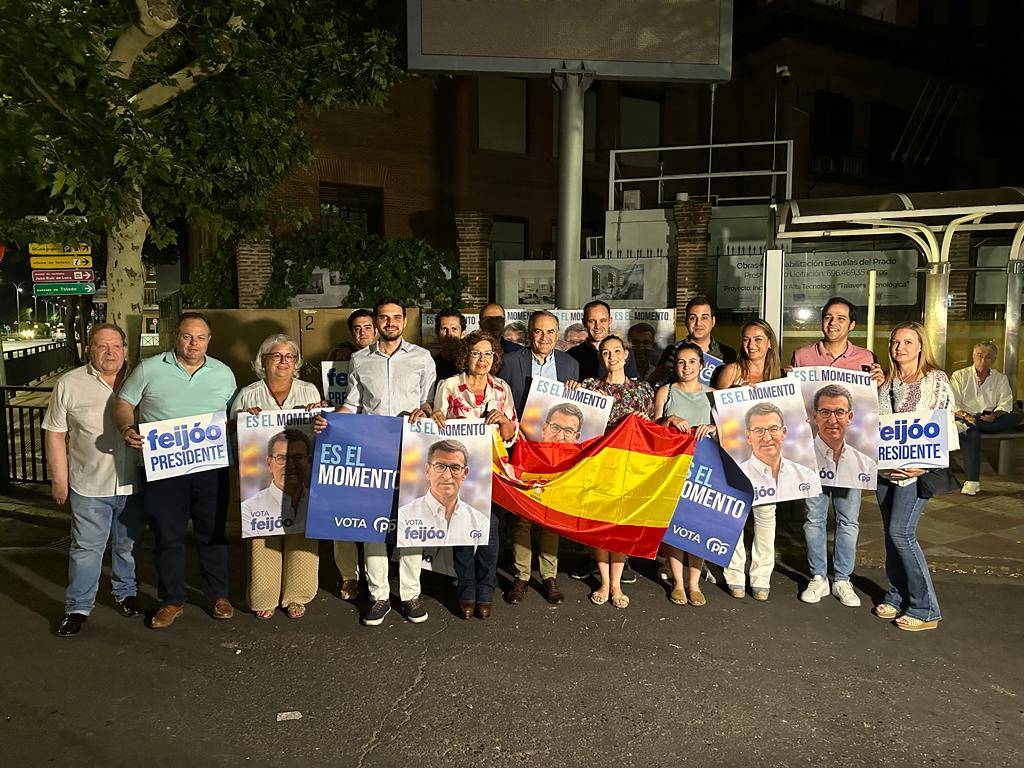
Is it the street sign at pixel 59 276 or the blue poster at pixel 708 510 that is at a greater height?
the street sign at pixel 59 276

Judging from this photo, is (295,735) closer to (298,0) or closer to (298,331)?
(298,331)

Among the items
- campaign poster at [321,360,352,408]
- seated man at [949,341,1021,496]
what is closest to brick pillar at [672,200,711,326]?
seated man at [949,341,1021,496]

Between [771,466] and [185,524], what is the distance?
13.8 feet

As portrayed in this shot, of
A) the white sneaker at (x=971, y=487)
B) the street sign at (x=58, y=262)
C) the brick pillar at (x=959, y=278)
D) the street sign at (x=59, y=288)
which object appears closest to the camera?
the white sneaker at (x=971, y=487)

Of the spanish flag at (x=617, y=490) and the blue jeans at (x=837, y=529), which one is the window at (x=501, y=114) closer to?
the spanish flag at (x=617, y=490)

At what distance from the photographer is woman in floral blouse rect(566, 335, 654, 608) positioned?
583 centimetres

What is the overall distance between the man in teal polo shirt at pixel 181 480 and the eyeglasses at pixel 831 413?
4.29 metres

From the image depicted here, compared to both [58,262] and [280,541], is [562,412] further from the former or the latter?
[58,262]

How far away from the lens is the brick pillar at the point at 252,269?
16.1m

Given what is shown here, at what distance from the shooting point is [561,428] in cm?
584

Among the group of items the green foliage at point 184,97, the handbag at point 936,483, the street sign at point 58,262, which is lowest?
the handbag at point 936,483

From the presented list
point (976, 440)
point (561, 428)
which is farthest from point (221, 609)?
point (976, 440)

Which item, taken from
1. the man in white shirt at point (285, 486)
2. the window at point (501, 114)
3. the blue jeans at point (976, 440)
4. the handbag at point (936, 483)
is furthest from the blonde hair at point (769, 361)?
the window at point (501, 114)

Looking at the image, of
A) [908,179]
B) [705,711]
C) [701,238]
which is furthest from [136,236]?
[908,179]
